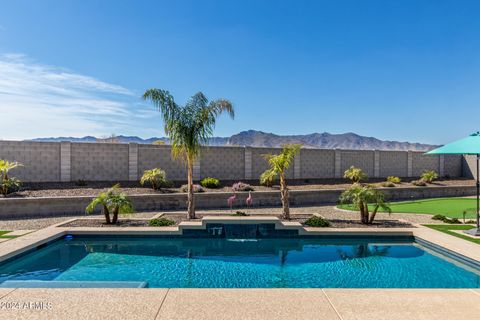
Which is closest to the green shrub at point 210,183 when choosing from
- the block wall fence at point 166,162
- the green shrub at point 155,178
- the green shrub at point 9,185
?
the block wall fence at point 166,162

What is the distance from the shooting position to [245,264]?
784cm

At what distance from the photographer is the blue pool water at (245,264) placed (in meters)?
6.57

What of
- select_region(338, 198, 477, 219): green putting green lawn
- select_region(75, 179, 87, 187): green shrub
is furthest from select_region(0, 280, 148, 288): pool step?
select_region(75, 179, 87, 187): green shrub

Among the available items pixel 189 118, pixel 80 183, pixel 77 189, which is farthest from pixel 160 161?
pixel 189 118

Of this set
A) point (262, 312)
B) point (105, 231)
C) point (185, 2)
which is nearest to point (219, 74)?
point (185, 2)

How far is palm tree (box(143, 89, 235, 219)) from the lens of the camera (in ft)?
39.7

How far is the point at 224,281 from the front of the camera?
6.61m

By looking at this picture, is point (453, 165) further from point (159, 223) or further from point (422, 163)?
point (159, 223)

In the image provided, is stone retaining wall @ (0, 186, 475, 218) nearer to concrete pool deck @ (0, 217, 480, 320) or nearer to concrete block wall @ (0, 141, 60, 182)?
concrete block wall @ (0, 141, 60, 182)

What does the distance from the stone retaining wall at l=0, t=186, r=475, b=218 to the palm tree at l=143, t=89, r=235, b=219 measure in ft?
10.8

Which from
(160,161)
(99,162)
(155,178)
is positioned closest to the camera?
(155,178)

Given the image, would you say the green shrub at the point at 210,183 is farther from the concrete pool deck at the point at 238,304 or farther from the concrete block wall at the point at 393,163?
the concrete block wall at the point at 393,163

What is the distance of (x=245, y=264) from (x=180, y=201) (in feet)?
26.7

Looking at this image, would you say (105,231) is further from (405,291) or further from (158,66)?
(158,66)
